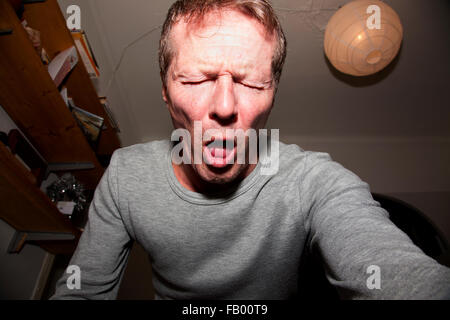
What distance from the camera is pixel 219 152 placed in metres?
0.76

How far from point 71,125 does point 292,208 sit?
1.33m

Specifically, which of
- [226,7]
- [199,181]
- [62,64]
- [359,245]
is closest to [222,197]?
[199,181]

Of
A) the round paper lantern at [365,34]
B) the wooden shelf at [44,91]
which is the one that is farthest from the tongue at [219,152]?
the round paper lantern at [365,34]

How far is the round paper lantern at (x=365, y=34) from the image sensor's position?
63.7 inches

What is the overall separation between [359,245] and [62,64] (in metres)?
1.62

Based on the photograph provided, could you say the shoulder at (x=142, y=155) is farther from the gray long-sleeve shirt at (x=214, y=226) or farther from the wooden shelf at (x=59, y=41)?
the wooden shelf at (x=59, y=41)

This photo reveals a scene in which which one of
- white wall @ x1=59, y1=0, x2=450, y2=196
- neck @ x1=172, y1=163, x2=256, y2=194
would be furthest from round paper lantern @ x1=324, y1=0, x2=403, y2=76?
neck @ x1=172, y1=163, x2=256, y2=194

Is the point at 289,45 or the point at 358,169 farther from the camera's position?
the point at 358,169

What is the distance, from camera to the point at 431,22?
7.39 feet

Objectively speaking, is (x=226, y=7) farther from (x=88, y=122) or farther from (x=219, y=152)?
(x=88, y=122)

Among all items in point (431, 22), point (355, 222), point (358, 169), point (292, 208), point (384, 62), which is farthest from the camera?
point (358, 169)

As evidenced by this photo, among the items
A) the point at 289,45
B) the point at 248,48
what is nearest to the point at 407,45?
the point at 289,45

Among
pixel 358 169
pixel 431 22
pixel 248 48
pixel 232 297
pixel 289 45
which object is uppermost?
pixel 248 48
